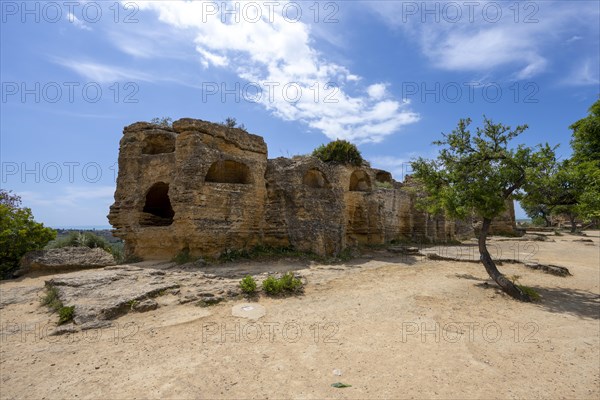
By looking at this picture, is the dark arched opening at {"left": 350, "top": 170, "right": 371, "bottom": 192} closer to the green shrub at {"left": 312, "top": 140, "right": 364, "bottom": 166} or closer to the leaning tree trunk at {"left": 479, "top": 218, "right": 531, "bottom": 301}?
the green shrub at {"left": 312, "top": 140, "right": 364, "bottom": 166}

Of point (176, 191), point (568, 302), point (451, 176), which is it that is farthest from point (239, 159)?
point (568, 302)

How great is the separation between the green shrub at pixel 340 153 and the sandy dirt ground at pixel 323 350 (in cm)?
1156

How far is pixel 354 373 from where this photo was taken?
4562mm

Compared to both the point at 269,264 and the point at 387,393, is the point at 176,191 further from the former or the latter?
the point at 387,393

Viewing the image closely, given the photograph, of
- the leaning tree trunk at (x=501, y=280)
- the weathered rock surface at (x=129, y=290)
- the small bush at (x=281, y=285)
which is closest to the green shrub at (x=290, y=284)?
the small bush at (x=281, y=285)

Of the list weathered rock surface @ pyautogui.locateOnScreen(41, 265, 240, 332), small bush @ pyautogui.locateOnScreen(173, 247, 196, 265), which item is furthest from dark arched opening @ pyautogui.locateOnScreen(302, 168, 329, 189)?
weathered rock surface @ pyautogui.locateOnScreen(41, 265, 240, 332)

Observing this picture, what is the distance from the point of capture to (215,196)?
11.7 meters

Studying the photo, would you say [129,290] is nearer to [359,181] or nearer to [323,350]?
[323,350]

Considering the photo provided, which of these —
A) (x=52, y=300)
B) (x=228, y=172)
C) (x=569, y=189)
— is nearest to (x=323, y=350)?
(x=52, y=300)

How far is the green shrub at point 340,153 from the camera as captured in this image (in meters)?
19.3

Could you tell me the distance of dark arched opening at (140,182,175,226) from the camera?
13.9 metres

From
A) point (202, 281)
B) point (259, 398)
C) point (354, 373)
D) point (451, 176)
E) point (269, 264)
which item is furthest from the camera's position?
point (269, 264)

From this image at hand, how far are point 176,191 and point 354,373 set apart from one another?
927 centimetres

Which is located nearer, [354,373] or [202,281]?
[354,373]
